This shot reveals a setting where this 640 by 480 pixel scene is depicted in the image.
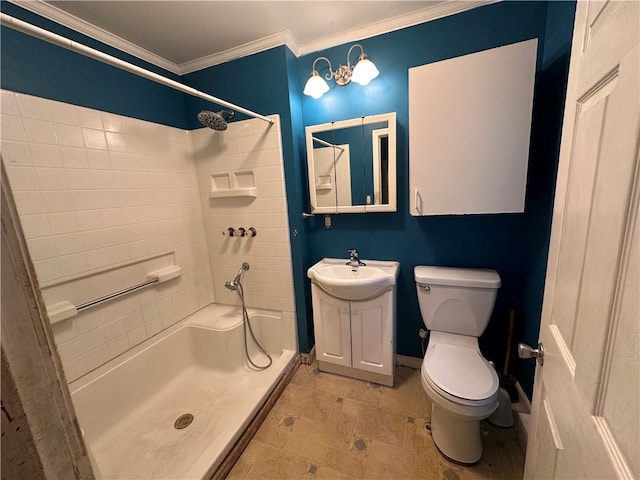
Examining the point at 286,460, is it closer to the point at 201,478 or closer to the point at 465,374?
the point at 201,478

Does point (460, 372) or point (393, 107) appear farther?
point (393, 107)

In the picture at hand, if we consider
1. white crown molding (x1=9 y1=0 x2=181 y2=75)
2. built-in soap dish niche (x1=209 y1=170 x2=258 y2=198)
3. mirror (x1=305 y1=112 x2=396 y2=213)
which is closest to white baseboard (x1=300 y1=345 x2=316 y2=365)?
mirror (x1=305 y1=112 x2=396 y2=213)

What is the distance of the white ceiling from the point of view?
1.34 metres

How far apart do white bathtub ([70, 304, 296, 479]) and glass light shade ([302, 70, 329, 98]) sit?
5.44ft

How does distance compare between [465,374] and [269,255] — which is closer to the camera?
[465,374]

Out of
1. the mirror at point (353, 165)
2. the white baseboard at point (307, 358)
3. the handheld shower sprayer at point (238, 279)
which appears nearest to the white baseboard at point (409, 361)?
the white baseboard at point (307, 358)

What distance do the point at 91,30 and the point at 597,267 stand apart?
2.41 meters

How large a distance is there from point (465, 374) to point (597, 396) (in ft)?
3.11

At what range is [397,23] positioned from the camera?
1526 millimetres

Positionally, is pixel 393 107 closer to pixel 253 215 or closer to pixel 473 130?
pixel 473 130

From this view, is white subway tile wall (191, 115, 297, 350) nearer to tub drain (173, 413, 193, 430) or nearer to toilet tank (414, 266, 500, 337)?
tub drain (173, 413, 193, 430)

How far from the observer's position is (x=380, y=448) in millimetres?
1365

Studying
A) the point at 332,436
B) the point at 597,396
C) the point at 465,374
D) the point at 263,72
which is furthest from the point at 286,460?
the point at 263,72

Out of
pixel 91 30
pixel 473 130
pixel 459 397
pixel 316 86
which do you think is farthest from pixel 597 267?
pixel 91 30
